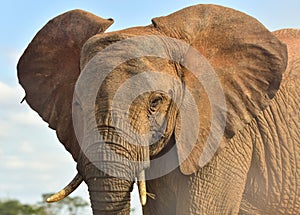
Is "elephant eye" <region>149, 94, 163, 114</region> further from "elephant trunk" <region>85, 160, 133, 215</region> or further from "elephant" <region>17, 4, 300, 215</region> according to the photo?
"elephant trunk" <region>85, 160, 133, 215</region>

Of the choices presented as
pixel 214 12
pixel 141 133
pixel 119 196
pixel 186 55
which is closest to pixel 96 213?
pixel 119 196

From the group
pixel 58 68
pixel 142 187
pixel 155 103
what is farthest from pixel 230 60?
pixel 58 68

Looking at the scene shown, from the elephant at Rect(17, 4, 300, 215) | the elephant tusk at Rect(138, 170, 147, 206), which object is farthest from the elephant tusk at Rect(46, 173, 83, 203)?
the elephant tusk at Rect(138, 170, 147, 206)

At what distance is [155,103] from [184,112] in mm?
239

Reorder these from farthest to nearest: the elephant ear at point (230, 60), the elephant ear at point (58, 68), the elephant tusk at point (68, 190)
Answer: the elephant ear at point (58, 68) < the elephant ear at point (230, 60) < the elephant tusk at point (68, 190)

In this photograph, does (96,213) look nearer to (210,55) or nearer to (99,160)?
(99,160)

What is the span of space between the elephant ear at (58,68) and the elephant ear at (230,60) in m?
0.69

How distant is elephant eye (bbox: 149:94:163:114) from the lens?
5.08 m

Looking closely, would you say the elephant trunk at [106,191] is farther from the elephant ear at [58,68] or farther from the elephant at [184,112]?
the elephant ear at [58,68]

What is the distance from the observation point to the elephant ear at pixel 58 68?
5922 millimetres

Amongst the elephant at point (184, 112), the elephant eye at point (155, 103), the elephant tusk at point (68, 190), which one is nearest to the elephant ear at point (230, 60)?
the elephant at point (184, 112)

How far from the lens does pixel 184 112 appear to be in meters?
5.24

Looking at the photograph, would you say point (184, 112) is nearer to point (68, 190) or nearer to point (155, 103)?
point (155, 103)

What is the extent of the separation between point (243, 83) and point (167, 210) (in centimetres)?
97
